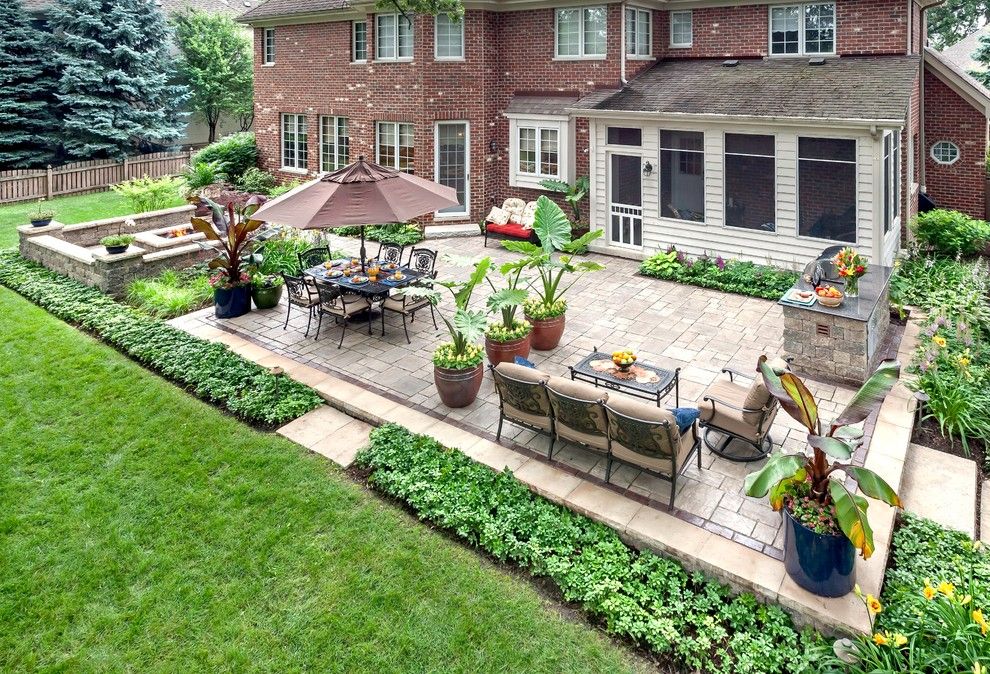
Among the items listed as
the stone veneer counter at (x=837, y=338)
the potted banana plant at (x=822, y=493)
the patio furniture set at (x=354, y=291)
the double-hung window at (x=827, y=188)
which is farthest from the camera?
the double-hung window at (x=827, y=188)

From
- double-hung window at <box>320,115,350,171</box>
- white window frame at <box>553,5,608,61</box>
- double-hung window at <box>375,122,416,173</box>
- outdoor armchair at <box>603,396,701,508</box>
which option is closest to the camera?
outdoor armchair at <box>603,396,701,508</box>

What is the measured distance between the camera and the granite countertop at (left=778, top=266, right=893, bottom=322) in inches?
331

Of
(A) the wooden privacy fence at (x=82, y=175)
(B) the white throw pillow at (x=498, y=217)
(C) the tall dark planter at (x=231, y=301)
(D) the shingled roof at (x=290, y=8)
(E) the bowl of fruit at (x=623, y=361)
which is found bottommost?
(E) the bowl of fruit at (x=623, y=361)

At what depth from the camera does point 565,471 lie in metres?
6.55

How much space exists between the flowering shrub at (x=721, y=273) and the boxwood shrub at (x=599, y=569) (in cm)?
753

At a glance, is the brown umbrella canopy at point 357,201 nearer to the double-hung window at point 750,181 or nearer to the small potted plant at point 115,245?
the small potted plant at point 115,245

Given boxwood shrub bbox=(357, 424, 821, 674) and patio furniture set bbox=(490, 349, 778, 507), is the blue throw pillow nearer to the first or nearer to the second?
patio furniture set bbox=(490, 349, 778, 507)

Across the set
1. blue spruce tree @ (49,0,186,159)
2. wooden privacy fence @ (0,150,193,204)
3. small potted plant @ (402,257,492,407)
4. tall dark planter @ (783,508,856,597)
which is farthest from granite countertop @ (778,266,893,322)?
blue spruce tree @ (49,0,186,159)

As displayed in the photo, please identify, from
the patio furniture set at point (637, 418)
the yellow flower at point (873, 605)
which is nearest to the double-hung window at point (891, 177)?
the patio furniture set at point (637, 418)

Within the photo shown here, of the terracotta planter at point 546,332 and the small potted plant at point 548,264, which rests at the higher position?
the small potted plant at point 548,264

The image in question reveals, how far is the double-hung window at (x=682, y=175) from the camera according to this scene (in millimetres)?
13234

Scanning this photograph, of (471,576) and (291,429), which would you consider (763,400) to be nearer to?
(471,576)

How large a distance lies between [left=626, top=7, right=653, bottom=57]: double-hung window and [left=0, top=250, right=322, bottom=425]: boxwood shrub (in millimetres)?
11186

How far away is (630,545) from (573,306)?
631 cm
